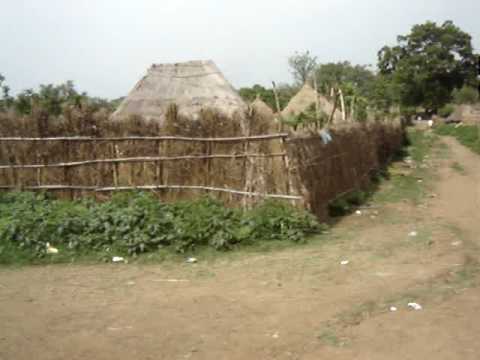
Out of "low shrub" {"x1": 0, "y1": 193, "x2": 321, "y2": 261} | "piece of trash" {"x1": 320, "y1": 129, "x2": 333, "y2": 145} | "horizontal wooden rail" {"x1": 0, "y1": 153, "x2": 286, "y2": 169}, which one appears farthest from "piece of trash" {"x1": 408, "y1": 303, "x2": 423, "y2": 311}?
"piece of trash" {"x1": 320, "y1": 129, "x2": 333, "y2": 145}

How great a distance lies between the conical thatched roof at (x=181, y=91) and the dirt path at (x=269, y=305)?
5.81 m

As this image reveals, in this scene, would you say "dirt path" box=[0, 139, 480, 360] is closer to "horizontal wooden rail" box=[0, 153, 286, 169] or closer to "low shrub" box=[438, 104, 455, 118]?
"horizontal wooden rail" box=[0, 153, 286, 169]

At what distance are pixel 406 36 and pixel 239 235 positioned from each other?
171ft

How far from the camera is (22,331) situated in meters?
4.29

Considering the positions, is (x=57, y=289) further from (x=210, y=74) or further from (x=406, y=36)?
(x=406, y=36)

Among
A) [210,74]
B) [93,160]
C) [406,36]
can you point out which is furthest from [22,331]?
[406,36]

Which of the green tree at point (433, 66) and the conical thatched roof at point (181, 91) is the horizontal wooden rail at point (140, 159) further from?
the green tree at point (433, 66)

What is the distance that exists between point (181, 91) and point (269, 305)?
8.58 meters

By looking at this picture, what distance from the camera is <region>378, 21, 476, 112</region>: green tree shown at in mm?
51000

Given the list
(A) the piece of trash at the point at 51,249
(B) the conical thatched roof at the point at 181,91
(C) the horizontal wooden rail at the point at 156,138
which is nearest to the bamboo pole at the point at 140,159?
(C) the horizontal wooden rail at the point at 156,138

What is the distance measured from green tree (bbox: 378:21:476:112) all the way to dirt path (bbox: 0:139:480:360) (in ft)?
155

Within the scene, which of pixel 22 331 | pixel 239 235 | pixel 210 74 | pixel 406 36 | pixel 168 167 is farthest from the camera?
pixel 406 36

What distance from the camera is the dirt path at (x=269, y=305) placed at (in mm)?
3742

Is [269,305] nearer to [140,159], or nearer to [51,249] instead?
[51,249]
